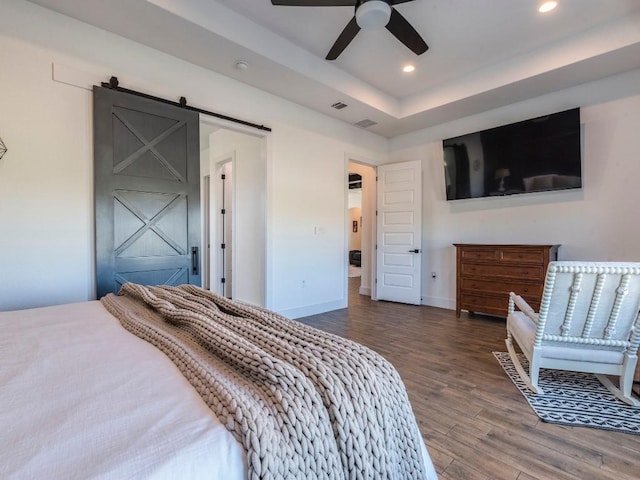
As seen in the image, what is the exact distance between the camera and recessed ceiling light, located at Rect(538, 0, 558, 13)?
279cm

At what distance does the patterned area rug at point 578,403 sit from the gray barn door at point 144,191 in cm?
310

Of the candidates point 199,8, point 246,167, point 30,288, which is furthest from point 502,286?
point 30,288

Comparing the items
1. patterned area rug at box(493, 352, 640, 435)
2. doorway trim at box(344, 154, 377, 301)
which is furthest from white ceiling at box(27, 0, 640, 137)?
patterned area rug at box(493, 352, 640, 435)

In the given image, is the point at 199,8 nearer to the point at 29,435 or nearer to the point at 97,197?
the point at 97,197

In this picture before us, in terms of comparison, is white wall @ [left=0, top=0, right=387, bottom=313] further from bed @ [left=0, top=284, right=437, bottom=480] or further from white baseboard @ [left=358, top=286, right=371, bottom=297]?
white baseboard @ [left=358, top=286, right=371, bottom=297]

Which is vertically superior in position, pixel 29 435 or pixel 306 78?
pixel 306 78

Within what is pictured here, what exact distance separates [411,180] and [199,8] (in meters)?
3.74

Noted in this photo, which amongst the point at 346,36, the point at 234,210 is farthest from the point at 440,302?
the point at 346,36

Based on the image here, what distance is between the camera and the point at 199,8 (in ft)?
8.75

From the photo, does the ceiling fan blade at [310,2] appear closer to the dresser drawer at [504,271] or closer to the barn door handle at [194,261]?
the barn door handle at [194,261]

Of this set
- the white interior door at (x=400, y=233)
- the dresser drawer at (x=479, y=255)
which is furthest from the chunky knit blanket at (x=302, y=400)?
the white interior door at (x=400, y=233)

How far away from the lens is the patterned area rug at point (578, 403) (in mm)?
1894

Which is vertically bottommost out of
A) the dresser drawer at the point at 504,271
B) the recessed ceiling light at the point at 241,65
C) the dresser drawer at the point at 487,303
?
the dresser drawer at the point at 487,303

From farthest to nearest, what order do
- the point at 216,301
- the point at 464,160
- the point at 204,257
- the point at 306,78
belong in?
the point at 204,257 < the point at 464,160 < the point at 306,78 < the point at 216,301
